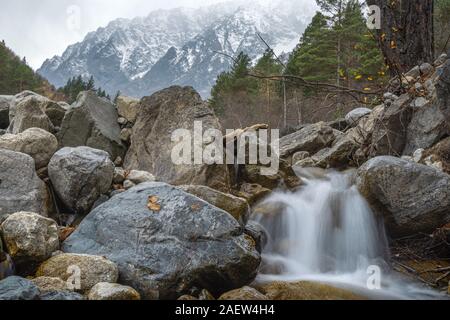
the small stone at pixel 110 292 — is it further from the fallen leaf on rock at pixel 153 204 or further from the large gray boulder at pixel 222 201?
the large gray boulder at pixel 222 201

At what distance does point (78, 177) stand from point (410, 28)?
627 centimetres

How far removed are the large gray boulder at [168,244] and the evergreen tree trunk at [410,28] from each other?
486 cm

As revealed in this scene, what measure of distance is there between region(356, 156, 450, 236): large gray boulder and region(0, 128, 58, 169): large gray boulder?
454cm

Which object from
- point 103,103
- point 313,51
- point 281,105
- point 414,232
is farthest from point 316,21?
point 414,232

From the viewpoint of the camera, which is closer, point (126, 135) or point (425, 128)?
point (425, 128)

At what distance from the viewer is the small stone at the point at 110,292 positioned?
365cm

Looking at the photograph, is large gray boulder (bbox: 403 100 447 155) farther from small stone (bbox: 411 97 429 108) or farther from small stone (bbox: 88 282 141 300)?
small stone (bbox: 88 282 141 300)

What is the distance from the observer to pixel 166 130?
7953 millimetres

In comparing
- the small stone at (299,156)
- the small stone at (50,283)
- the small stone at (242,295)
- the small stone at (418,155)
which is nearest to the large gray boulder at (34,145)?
the small stone at (50,283)

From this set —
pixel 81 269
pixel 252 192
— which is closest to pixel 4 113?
pixel 252 192

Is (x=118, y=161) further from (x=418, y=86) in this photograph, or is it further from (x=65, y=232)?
(x=418, y=86)
